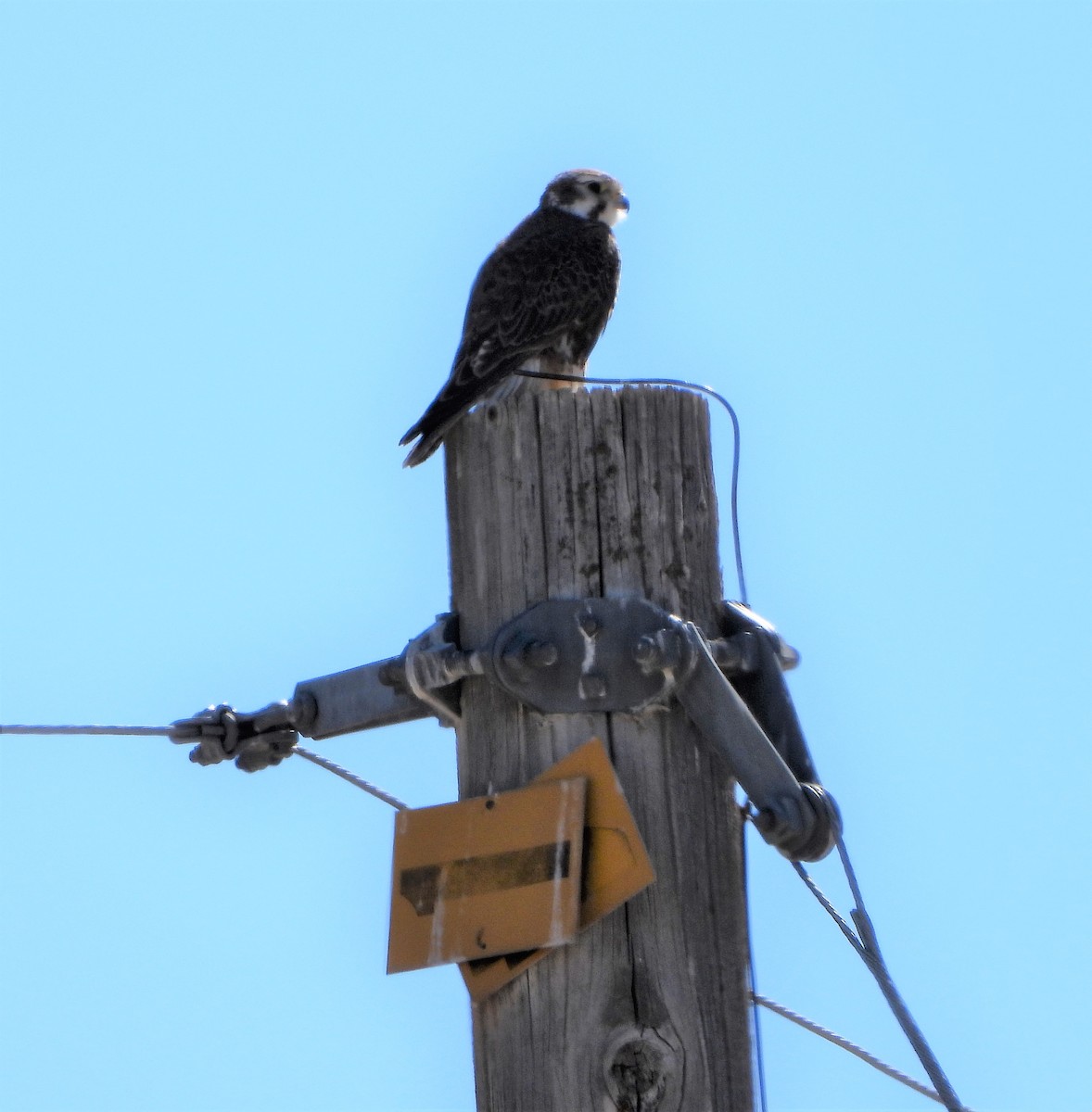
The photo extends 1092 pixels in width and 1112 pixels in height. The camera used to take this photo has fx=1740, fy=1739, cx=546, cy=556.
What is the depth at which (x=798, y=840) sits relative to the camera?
2760 mm

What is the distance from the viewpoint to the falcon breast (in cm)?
510

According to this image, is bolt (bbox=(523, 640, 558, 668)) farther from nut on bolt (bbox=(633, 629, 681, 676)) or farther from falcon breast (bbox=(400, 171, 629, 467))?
falcon breast (bbox=(400, 171, 629, 467))

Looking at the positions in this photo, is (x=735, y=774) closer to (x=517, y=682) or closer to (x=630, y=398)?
(x=517, y=682)

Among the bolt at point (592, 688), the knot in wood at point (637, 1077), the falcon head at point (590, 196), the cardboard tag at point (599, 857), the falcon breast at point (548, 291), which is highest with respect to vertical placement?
the falcon head at point (590, 196)

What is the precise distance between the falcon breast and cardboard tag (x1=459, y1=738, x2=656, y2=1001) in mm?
1901

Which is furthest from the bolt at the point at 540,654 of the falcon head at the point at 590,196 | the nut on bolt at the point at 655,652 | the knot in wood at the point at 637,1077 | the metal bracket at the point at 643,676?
the falcon head at the point at 590,196

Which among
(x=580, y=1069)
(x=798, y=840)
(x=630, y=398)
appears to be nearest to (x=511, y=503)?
(x=630, y=398)

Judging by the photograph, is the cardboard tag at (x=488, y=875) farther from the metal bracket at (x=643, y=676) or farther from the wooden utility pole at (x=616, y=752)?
the metal bracket at (x=643, y=676)

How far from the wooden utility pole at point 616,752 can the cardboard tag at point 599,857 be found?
0.02 m

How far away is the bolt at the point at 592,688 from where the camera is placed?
2754 mm

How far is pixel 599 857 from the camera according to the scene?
271 cm

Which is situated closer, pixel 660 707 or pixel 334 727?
pixel 660 707

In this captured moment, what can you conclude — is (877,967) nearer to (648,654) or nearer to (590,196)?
(648,654)

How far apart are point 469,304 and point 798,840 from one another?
3174 mm
